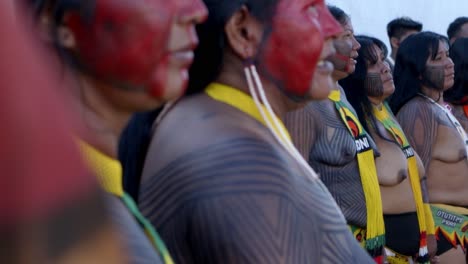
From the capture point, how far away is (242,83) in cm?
212

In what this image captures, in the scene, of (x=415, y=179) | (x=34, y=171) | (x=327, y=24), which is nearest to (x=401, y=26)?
(x=415, y=179)

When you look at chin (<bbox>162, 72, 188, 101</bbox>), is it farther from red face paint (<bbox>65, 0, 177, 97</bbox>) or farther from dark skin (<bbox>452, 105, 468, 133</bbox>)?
dark skin (<bbox>452, 105, 468, 133</bbox>)

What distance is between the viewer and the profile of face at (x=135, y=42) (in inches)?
58.7

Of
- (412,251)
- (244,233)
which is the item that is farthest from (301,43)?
(412,251)

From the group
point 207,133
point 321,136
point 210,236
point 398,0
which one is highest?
point 207,133

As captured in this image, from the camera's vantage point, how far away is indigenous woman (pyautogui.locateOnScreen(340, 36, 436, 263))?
4469 millimetres

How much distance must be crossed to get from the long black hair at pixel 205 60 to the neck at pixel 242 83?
0.02 m

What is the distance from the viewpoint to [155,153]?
1.95 metres

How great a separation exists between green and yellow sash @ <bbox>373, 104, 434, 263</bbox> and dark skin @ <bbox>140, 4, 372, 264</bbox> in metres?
2.67

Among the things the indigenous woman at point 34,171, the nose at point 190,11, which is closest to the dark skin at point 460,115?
the nose at point 190,11

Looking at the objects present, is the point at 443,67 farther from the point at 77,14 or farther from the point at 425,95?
the point at 77,14

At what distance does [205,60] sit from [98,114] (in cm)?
57

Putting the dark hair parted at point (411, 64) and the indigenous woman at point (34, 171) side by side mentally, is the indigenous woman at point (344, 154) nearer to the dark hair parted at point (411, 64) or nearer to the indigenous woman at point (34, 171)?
the dark hair parted at point (411, 64)

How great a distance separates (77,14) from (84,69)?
0.10m
